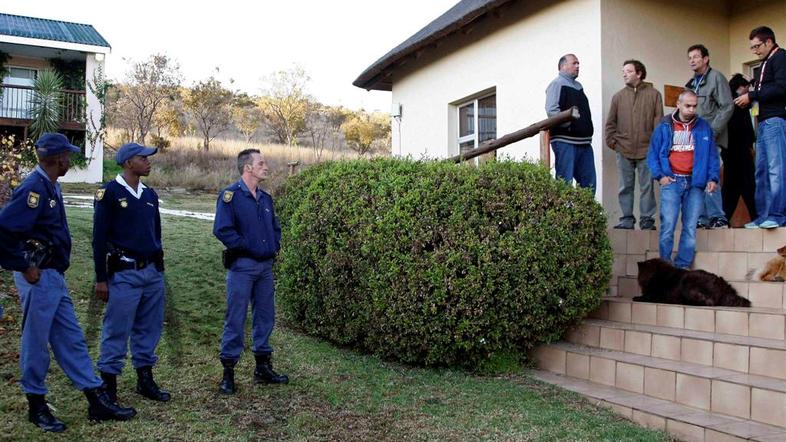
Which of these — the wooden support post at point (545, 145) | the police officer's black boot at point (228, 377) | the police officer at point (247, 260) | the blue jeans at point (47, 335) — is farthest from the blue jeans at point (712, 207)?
the blue jeans at point (47, 335)

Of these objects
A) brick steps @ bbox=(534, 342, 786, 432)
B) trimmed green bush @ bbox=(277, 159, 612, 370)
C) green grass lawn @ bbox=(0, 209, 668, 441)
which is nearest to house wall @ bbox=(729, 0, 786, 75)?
trimmed green bush @ bbox=(277, 159, 612, 370)

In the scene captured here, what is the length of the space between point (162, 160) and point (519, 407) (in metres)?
23.5

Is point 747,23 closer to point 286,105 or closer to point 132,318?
point 132,318

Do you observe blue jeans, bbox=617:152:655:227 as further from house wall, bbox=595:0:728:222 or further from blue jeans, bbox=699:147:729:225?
blue jeans, bbox=699:147:729:225

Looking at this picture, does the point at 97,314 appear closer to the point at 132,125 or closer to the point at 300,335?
the point at 300,335

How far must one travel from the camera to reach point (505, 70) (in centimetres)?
972

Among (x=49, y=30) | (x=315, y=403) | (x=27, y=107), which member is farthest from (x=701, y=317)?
(x=49, y=30)

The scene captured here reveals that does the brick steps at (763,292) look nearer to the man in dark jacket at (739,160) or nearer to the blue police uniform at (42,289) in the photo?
the man in dark jacket at (739,160)

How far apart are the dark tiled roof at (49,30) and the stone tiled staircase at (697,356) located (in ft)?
71.2

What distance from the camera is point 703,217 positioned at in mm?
6758

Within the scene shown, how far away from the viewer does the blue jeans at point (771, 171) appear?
593cm

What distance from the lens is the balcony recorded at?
857 inches

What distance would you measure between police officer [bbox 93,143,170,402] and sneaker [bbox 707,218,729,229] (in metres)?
5.29

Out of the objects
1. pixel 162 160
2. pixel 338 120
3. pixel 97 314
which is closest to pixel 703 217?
pixel 97 314
